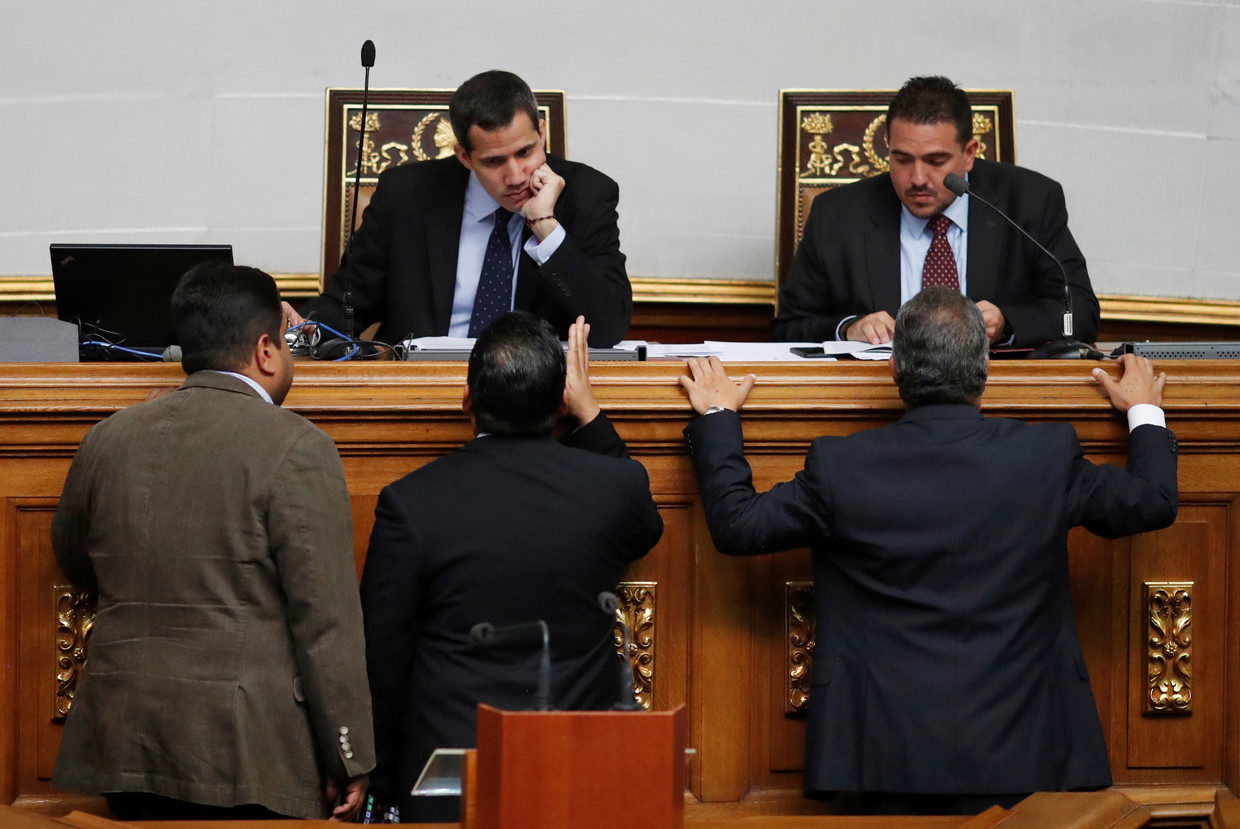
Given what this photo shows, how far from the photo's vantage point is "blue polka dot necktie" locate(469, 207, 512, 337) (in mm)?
3273

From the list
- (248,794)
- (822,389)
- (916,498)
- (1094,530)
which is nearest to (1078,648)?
(1094,530)

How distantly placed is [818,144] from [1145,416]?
1.82m

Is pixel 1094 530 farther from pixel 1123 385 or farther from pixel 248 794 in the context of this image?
pixel 248 794

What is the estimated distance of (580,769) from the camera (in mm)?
1307

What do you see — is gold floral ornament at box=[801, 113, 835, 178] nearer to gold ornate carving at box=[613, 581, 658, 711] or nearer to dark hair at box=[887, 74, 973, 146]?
dark hair at box=[887, 74, 973, 146]

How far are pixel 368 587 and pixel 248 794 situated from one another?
32cm

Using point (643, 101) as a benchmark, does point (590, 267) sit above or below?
below

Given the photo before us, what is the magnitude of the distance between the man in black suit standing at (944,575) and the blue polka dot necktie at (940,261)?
44.2 inches

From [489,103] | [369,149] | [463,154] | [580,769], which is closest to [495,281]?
[463,154]

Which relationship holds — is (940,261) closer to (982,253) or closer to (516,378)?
(982,253)

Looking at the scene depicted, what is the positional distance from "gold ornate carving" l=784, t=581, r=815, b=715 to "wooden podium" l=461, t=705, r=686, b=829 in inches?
47.6

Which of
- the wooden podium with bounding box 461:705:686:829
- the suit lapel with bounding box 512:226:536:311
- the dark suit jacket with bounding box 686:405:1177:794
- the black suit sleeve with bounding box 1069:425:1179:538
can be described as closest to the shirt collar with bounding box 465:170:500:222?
the suit lapel with bounding box 512:226:536:311

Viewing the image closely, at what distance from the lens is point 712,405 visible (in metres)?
2.44

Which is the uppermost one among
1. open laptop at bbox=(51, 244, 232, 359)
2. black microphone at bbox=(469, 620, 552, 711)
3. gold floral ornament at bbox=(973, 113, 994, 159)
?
gold floral ornament at bbox=(973, 113, 994, 159)
